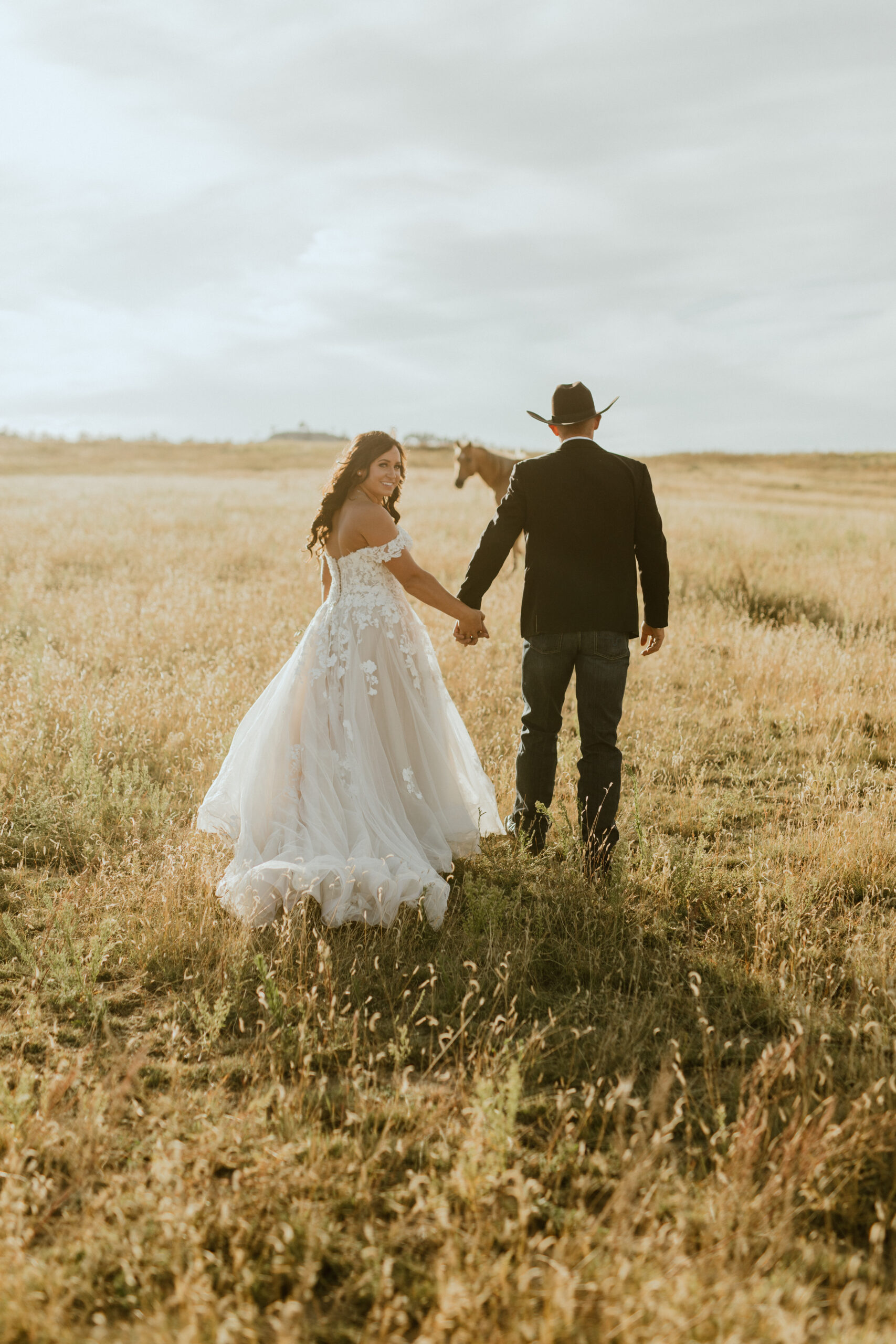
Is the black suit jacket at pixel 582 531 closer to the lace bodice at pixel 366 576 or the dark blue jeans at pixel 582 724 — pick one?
the dark blue jeans at pixel 582 724

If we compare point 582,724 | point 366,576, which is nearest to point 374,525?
point 366,576

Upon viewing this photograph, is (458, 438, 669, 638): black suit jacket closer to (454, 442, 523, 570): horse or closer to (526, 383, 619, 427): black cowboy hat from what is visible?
(526, 383, 619, 427): black cowboy hat

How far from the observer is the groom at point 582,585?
15.7 ft

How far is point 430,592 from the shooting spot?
484 centimetres

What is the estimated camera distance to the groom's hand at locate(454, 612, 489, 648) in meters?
5.01

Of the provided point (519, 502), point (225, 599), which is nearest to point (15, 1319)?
point (519, 502)

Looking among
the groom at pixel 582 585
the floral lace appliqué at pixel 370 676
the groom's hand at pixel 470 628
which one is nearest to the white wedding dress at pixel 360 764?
the floral lace appliqué at pixel 370 676

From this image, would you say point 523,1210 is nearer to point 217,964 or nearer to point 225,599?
point 217,964

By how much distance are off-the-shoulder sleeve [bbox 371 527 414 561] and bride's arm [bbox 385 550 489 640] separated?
0.09 feet

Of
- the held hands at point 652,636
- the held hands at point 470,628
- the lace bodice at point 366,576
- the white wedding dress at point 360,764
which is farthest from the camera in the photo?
the held hands at point 652,636

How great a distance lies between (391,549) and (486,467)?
13.0 metres

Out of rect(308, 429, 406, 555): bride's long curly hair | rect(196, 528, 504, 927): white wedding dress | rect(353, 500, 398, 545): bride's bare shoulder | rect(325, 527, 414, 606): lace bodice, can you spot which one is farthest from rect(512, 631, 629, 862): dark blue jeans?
rect(308, 429, 406, 555): bride's long curly hair

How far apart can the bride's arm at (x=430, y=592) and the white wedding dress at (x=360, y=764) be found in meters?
0.08

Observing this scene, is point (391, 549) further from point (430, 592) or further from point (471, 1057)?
point (471, 1057)
